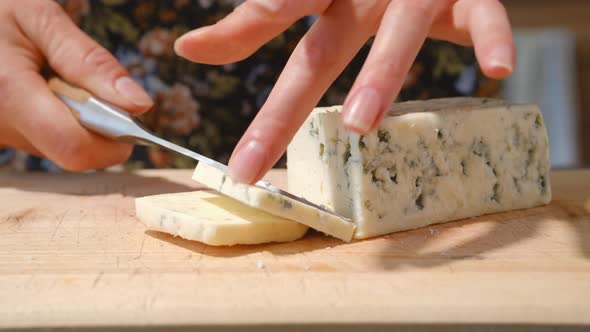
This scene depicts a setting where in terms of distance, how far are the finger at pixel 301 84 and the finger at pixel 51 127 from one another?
64cm

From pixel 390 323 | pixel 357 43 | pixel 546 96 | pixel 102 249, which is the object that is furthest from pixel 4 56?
pixel 546 96

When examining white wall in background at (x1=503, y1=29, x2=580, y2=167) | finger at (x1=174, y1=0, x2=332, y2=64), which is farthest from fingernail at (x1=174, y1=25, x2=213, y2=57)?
white wall in background at (x1=503, y1=29, x2=580, y2=167)

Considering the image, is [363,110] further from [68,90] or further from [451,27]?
[68,90]

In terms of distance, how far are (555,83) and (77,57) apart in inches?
96.8

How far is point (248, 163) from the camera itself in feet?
3.24

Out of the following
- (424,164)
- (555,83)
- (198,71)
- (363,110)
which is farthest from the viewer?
(555,83)

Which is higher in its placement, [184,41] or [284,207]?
[184,41]

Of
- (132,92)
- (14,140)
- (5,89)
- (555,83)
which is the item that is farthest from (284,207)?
(555,83)

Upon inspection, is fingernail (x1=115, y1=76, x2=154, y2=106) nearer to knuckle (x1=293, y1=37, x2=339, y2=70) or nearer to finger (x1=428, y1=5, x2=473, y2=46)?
knuckle (x1=293, y1=37, x2=339, y2=70)

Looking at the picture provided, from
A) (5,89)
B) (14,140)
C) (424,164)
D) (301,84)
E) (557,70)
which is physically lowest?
(14,140)

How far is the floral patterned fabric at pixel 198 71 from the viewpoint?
74.0 inches

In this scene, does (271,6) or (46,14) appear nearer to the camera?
(271,6)

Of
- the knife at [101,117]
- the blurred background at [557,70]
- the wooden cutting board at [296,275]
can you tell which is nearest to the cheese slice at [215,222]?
the wooden cutting board at [296,275]

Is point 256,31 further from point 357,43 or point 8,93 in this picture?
point 8,93
